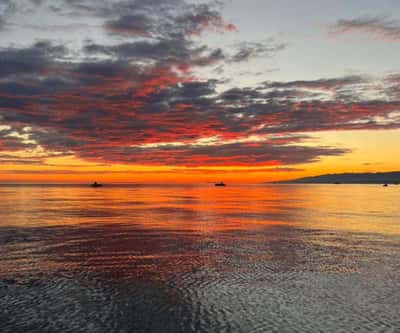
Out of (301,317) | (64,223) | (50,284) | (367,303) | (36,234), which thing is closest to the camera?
(301,317)

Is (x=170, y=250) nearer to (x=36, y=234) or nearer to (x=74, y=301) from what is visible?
(x=74, y=301)

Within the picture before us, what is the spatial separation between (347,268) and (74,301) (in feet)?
67.4

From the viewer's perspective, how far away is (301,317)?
1992cm

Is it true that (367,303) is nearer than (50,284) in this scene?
Yes

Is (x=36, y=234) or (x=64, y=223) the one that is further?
(x=64, y=223)

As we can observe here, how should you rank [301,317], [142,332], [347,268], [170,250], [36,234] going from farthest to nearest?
[36,234], [170,250], [347,268], [301,317], [142,332]

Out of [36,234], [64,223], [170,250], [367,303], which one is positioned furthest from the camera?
[64,223]

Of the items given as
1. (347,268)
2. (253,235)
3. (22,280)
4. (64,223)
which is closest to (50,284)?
(22,280)

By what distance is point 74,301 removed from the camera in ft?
72.7

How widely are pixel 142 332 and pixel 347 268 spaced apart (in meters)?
19.1

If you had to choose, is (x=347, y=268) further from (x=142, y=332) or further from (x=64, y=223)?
(x=64, y=223)

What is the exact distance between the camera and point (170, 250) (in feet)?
125

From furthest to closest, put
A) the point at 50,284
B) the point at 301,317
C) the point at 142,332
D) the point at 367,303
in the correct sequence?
the point at 50,284 < the point at 367,303 < the point at 301,317 < the point at 142,332

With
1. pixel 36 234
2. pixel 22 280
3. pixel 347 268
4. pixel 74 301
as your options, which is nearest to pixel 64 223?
pixel 36 234
